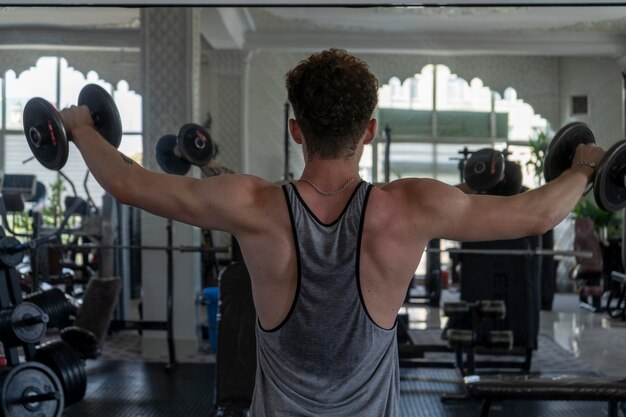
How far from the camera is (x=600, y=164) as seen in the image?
5.17ft

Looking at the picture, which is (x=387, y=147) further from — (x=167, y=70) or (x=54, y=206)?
(x=54, y=206)

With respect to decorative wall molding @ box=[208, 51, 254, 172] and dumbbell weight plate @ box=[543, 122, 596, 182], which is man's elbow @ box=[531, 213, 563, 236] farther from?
decorative wall molding @ box=[208, 51, 254, 172]

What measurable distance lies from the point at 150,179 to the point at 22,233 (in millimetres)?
3742

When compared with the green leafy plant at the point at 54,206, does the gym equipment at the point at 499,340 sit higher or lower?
lower

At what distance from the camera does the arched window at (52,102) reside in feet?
14.1

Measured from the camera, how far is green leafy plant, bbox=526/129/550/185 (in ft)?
17.8

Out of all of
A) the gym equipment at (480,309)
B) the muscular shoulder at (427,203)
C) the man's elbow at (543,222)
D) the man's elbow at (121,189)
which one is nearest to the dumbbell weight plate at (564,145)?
the man's elbow at (543,222)

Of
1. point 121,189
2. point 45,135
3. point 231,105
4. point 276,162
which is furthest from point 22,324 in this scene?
point 231,105

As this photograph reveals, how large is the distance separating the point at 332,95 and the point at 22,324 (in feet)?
8.38

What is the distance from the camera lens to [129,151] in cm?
545

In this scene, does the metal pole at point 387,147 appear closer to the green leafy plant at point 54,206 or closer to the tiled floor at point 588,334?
the tiled floor at point 588,334

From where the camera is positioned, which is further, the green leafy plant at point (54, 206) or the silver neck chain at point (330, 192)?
the green leafy plant at point (54, 206)

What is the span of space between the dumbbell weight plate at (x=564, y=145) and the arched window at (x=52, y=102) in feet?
7.76

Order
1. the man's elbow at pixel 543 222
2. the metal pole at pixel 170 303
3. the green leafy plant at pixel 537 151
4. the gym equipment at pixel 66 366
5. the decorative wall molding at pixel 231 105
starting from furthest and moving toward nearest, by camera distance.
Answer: the decorative wall molding at pixel 231 105 < the green leafy plant at pixel 537 151 < the metal pole at pixel 170 303 < the gym equipment at pixel 66 366 < the man's elbow at pixel 543 222
